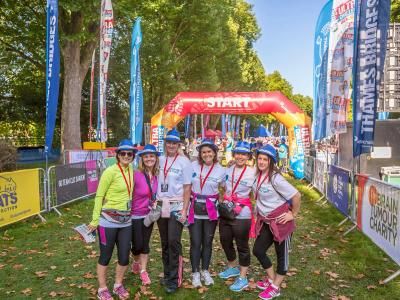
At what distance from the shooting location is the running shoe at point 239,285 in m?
5.10

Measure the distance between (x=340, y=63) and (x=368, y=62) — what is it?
389cm

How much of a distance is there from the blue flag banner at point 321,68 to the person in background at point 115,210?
8745mm

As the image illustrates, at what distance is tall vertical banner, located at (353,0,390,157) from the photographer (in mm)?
7074

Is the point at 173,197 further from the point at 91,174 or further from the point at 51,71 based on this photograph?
the point at 91,174

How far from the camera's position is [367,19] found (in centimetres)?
718

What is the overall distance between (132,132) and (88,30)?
7.35 meters

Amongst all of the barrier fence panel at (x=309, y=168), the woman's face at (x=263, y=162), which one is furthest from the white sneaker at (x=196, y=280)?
the barrier fence panel at (x=309, y=168)

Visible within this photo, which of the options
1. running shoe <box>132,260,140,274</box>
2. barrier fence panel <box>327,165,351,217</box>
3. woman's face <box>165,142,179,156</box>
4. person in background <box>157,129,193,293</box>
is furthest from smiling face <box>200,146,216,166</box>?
barrier fence panel <box>327,165,351,217</box>

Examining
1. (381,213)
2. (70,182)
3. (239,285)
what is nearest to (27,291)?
(239,285)

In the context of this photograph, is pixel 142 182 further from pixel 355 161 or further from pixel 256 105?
pixel 256 105

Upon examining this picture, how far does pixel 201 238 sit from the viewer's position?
16.8 ft

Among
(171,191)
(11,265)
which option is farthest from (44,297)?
(171,191)

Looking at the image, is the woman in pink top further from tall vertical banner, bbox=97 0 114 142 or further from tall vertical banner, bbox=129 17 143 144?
tall vertical banner, bbox=129 17 143 144

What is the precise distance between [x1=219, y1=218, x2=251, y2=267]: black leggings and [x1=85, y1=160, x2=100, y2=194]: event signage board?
8038 mm
